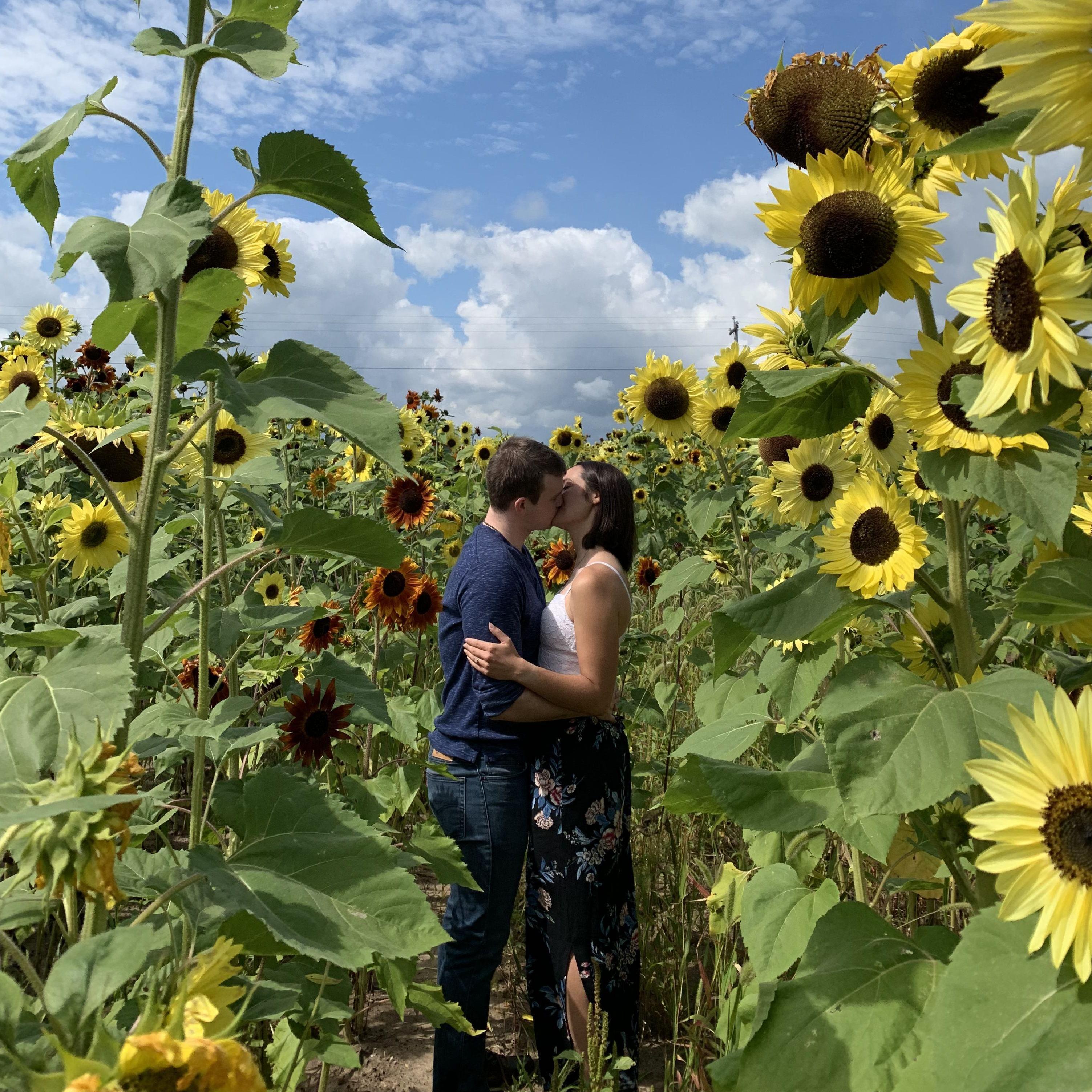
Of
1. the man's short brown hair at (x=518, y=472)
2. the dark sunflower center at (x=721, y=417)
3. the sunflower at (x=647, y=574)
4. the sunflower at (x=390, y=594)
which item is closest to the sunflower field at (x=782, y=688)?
the sunflower at (x=390, y=594)

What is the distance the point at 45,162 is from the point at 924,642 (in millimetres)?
1535

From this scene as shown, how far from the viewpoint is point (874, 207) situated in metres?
1.29

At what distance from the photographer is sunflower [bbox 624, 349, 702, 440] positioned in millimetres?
4520

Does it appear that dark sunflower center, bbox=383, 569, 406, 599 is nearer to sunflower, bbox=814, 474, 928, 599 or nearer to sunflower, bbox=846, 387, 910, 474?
Answer: sunflower, bbox=846, 387, 910, 474

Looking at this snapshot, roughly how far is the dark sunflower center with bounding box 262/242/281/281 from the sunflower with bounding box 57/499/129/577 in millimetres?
1096

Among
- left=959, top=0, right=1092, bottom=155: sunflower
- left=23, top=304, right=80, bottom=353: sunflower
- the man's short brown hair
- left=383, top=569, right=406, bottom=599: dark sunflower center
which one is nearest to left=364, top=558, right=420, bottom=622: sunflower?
left=383, top=569, right=406, bottom=599: dark sunflower center

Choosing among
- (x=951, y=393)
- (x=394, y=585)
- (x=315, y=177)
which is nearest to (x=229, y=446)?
(x=394, y=585)

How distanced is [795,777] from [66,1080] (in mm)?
945

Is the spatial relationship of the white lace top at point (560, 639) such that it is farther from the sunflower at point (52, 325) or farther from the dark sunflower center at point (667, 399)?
the sunflower at point (52, 325)

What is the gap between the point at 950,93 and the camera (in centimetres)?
119

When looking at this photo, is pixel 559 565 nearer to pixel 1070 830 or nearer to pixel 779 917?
pixel 779 917

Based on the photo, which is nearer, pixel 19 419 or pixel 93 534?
pixel 19 419

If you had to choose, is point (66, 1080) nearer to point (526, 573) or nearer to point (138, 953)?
point (138, 953)

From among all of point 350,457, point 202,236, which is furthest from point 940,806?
point 350,457
